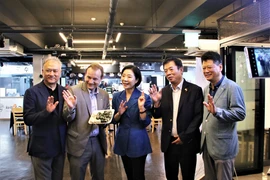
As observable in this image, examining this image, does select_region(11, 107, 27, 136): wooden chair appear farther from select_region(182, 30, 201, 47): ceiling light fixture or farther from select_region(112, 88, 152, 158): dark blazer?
select_region(112, 88, 152, 158): dark blazer

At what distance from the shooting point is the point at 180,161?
2.21 m

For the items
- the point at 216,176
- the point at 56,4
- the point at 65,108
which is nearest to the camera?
the point at 65,108

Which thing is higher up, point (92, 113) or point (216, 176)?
point (92, 113)

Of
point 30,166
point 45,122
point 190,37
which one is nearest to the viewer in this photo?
point 45,122

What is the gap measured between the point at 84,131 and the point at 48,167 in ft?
1.46

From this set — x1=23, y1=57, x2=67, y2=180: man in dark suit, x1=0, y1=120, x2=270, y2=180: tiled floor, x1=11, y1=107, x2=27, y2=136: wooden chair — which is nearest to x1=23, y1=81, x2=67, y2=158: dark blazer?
x1=23, y1=57, x2=67, y2=180: man in dark suit

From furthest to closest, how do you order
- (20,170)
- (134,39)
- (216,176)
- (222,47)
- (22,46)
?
1. (134,39)
2. (22,46)
3. (20,170)
4. (222,47)
5. (216,176)

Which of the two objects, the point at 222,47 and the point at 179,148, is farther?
the point at 222,47

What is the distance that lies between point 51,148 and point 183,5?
467 centimetres

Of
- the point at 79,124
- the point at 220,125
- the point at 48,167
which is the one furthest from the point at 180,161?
the point at 48,167

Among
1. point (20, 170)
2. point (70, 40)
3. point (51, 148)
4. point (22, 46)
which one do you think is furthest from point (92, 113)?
point (22, 46)

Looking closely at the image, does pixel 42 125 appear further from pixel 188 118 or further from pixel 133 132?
pixel 188 118

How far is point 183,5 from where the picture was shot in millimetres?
5598

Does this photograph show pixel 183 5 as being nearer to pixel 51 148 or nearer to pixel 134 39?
pixel 51 148
